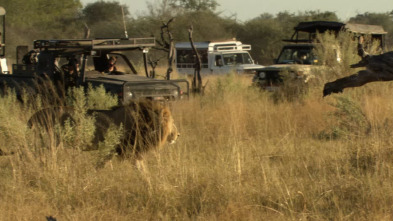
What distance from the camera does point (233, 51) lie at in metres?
23.8

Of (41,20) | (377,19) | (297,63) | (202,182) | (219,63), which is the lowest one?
(202,182)

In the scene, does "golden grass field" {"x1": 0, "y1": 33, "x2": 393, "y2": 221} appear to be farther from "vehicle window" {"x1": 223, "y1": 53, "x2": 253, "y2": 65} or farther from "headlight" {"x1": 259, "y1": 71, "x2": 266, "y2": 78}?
"vehicle window" {"x1": 223, "y1": 53, "x2": 253, "y2": 65}

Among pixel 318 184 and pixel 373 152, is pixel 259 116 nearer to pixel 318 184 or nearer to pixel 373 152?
pixel 373 152

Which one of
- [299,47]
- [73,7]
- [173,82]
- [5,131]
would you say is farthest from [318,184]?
[73,7]

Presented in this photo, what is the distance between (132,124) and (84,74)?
357 cm

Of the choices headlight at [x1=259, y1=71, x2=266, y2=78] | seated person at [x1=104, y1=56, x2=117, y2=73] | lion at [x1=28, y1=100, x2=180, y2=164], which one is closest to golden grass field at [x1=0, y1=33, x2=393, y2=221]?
lion at [x1=28, y1=100, x2=180, y2=164]

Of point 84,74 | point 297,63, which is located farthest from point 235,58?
point 84,74

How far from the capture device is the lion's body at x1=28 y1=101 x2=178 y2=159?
677 centimetres

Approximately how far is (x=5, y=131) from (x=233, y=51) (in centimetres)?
1785

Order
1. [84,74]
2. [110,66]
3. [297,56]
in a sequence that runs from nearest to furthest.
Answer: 1. [84,74]
2. [110,66]
3. [297,56]

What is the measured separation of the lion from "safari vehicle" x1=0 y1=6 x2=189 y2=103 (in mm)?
2640

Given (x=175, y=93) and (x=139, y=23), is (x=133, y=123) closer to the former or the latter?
(x=175, y=93)

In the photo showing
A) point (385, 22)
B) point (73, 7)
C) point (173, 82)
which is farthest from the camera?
point (385, 22)

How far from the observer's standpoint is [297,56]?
16609mm
